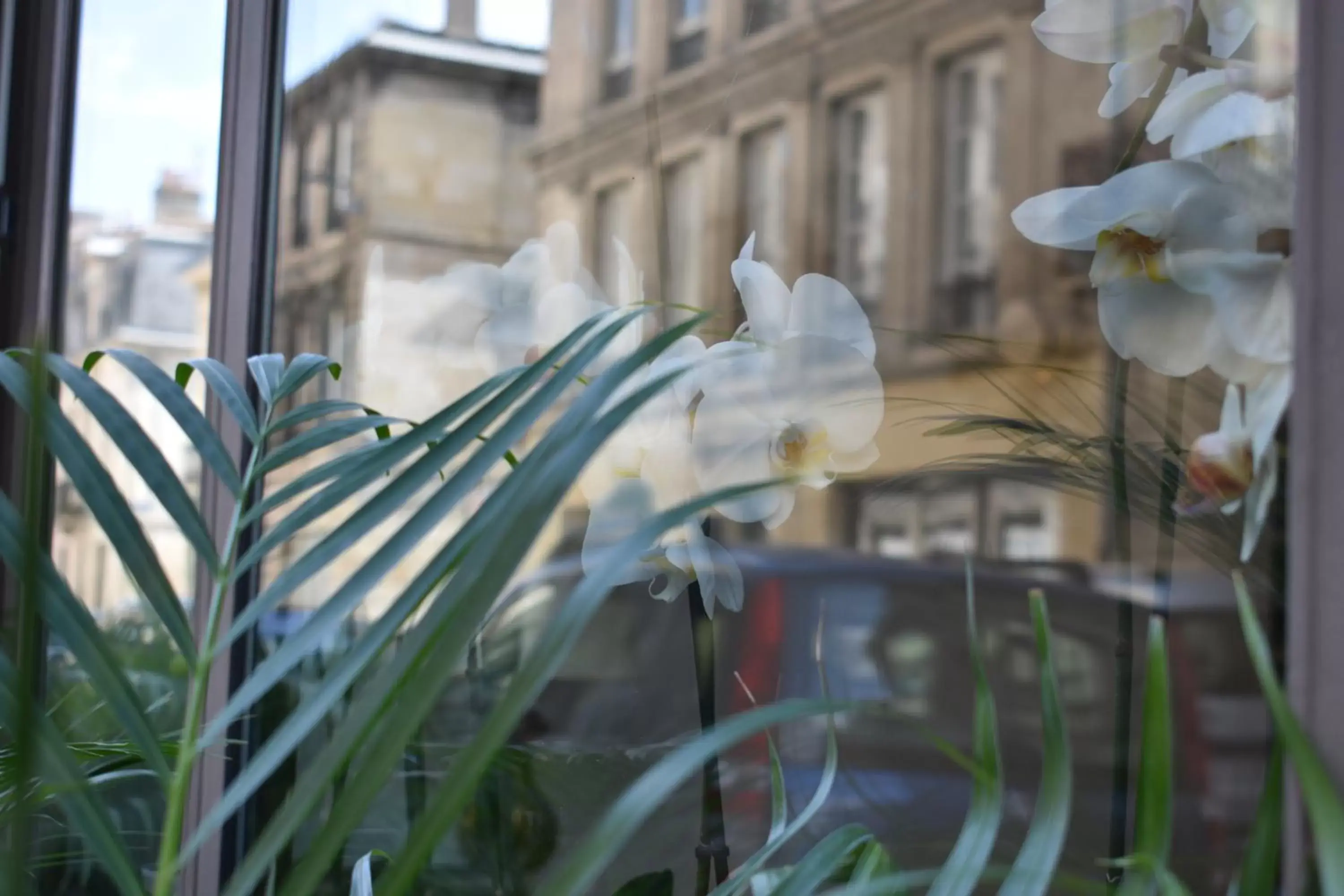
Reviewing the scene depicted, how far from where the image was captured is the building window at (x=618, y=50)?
119 cm

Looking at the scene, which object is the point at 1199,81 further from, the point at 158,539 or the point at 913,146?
the point at 158,539

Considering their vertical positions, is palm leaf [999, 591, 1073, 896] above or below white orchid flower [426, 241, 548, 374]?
below

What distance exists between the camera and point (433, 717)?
123 cm

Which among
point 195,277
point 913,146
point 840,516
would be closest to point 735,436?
point 840,516

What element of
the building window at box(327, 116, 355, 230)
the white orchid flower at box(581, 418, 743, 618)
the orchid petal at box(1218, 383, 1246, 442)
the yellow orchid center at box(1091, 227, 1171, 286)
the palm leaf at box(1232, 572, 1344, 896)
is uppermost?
the building window at box(327, 116, 355, 230)

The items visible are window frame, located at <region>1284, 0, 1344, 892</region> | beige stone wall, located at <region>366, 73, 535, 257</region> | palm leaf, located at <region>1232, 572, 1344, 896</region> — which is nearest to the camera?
palm leaf, located at <region>1232, 572, 1344, 896</region>

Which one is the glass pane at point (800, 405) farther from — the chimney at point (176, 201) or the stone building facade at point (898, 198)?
the chimney at point (176, 201)

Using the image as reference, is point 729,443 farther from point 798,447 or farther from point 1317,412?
point 1317,412

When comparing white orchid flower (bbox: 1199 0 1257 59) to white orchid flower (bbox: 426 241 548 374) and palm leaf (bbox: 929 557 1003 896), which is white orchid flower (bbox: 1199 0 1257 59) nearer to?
palm leaf (bbox: 929 557 1003 896)

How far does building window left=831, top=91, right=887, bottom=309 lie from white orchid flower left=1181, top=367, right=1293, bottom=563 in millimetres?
367

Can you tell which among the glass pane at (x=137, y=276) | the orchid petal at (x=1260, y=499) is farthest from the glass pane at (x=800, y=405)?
the glass pane at (x=137, y=276)

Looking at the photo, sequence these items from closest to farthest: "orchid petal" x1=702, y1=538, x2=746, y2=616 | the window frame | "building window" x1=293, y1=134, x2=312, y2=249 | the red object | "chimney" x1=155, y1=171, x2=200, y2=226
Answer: the window frame
"orchid petal" x1=702, y1=538, x2=746, y2=616
the red object
"building window" x1=293, y1=134, x2=312, y2=249
"chimney" x1=155, y1=171, x2=200, y2=226

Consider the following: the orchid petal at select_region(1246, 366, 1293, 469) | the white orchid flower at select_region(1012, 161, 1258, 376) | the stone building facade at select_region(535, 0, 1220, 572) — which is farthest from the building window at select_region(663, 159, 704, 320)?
the orchid petal at select_region(1246, 366, 1293, 469)

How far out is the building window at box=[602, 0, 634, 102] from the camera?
1187mm
